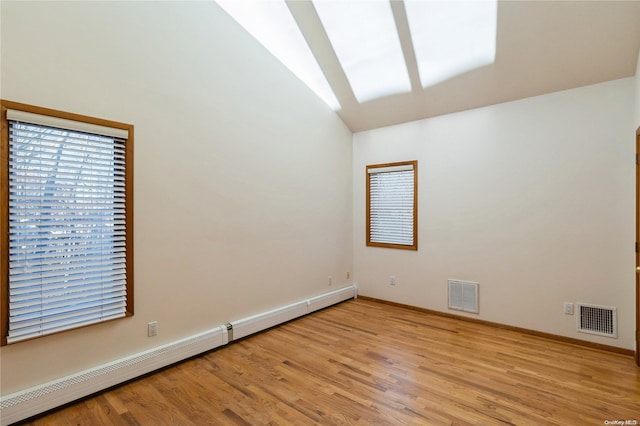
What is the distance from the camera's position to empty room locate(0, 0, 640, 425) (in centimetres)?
221

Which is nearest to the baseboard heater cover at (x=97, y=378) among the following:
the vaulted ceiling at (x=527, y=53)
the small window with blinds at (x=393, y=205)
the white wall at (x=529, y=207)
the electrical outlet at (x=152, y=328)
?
the electrical outlet at (x=152, y=328)

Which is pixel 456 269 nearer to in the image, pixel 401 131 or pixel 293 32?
pixel 401 131

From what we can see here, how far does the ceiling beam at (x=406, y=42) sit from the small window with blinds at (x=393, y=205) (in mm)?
1130

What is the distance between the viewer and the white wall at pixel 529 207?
3156 millimetres

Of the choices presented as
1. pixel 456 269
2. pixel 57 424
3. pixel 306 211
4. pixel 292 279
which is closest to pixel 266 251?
pixel 292 279

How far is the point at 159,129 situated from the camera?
283cm

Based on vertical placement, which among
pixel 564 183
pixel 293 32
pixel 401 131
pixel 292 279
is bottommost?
pixel 292 279

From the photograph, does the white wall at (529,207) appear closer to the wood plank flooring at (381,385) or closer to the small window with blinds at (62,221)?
the wood plank flooring at (381,385)

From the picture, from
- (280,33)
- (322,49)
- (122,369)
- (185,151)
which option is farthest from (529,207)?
(122,369)

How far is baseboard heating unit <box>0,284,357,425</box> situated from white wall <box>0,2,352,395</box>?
0.07m

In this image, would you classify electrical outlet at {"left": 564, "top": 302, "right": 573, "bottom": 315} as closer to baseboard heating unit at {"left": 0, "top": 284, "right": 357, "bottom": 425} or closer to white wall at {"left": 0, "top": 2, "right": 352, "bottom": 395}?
white wall at {"left": 0, "top": 2, "right": 352, "bottom": 395}

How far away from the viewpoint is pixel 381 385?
8.32ft

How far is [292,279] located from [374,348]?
1419 mm

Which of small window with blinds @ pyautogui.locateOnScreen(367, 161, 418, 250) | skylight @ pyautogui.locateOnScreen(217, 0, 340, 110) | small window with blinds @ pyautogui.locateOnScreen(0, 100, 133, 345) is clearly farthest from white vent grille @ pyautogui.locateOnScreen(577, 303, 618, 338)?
small window with blinds @ pyautogui.locateOnScreen(0, 100, 133, 345)
